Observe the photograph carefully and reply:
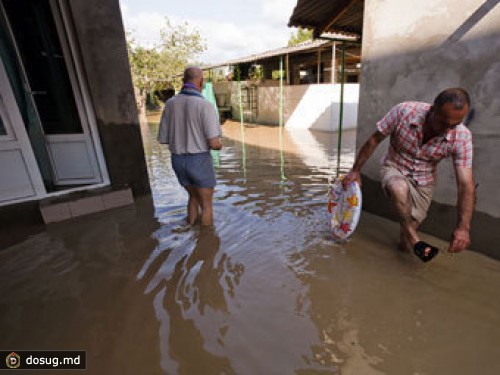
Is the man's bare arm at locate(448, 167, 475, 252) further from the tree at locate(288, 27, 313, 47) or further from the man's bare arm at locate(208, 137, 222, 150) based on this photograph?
the tree at locate(288, 27, 313, 47)

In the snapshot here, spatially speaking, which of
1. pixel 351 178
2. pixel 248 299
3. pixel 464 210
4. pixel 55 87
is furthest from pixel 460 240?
pixel 55 87

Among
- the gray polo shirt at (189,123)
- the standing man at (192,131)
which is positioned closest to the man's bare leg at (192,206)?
the standing man at (192,131)

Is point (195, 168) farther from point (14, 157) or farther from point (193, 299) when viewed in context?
point (14, 157)

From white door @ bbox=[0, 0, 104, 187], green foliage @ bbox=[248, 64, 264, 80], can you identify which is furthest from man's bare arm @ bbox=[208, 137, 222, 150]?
green foliage @ bbox=[248, 64, 264, 80]

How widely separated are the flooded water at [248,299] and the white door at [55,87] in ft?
3.39

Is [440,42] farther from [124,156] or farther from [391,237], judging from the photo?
[124,156]

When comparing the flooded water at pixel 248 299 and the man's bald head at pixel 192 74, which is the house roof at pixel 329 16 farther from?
the flooded water at pixel 248 299

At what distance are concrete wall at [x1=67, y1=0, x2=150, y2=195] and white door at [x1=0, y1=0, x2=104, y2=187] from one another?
0.20m

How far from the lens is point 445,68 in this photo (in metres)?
2.72

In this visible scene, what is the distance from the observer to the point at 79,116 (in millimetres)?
4152

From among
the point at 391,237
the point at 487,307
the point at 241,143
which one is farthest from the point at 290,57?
the point at 487,307

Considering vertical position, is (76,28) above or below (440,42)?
above

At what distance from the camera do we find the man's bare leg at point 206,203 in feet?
11.1

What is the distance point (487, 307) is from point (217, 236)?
250cm
